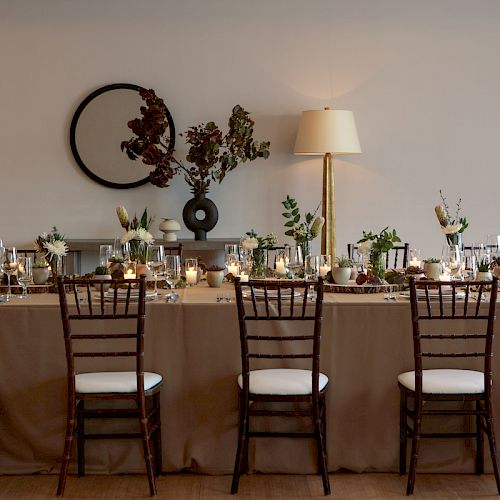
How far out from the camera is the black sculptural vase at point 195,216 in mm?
6953

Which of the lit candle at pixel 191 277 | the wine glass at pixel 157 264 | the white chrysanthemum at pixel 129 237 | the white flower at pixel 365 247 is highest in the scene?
the white chrysanthemum at pixel 129 237

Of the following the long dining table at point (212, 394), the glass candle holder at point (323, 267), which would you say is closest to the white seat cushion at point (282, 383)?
the long dining table at point (212, 394)

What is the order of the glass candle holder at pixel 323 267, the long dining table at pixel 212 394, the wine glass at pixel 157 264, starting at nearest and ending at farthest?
the long dining table at pixel 212 394
the wine glass at pixel 157 264
the glass candle holder at pixel 323 267

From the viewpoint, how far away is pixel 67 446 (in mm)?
3936

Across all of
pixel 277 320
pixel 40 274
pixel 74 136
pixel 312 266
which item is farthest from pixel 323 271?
pixel 74 136

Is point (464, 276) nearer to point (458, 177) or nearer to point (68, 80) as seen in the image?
point (458, 177)

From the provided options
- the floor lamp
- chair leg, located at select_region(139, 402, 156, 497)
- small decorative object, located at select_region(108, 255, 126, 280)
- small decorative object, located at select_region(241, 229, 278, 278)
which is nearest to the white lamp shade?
the floor lamp

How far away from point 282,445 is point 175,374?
0.64 metres

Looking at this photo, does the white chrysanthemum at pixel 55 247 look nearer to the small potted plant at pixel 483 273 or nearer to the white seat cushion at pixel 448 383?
the white seat cushion at pixel 448 383

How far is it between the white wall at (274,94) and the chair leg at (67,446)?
3470 millimetres

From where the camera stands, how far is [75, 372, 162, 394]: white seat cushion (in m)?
3.92

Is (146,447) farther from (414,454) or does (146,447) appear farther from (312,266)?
(312,266)

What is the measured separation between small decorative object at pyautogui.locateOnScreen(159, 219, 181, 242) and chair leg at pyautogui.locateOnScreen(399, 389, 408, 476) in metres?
3.11

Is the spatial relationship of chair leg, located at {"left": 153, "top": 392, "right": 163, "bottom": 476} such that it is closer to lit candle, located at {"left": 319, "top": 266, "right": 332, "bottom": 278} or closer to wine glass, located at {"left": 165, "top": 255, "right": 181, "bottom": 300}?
wine glass, located at {"left": 165, "top": 255, "right": 181, "bottom": 300}
